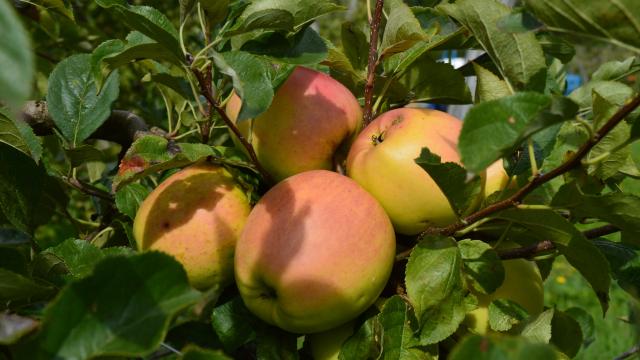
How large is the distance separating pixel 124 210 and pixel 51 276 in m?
0.15

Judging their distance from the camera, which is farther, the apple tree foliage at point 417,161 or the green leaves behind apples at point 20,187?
the green leaves behind apples at point 20,187

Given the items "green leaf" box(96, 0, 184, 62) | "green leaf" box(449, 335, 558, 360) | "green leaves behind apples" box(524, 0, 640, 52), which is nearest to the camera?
"green leaf" box(449, 335, 558, 360)

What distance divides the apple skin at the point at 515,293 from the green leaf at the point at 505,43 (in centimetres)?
26

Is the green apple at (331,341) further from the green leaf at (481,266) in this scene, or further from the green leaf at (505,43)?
the green leaf at (505,43)

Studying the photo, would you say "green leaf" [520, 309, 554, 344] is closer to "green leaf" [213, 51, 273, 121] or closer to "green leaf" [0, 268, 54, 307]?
"green leaf" [213, 51, 273, 121]

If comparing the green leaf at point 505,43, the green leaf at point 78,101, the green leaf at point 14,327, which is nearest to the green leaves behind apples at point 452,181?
the green leaf at point 505,43

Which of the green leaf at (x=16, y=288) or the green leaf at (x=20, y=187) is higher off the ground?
the green leaf at (x=16, y=288)

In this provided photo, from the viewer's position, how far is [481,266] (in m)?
0.75

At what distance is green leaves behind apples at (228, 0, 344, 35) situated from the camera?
0.70m

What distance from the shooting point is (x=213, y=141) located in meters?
1.26

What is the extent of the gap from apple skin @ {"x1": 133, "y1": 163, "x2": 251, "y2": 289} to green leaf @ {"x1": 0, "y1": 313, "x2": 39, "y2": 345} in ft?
0.74

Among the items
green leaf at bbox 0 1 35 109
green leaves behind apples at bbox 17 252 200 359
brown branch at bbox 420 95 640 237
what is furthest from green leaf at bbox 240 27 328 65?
green leaf at bbox 0 1 35 109

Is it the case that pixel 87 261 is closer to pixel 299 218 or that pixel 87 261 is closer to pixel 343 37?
pixel 299 218

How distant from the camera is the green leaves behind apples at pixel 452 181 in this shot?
67cm
